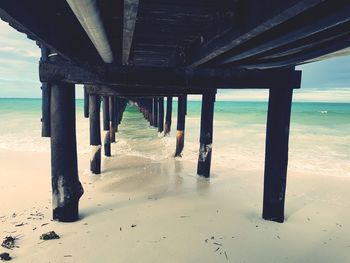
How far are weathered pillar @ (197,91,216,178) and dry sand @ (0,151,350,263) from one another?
349 millimetres

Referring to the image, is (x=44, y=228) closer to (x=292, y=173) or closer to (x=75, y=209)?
(x=75, y=209)

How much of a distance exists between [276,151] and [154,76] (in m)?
2.08

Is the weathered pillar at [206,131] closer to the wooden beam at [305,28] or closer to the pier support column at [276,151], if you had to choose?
the pier support column at [276,151]

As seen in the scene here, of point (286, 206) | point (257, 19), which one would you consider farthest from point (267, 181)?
point (257, 19)

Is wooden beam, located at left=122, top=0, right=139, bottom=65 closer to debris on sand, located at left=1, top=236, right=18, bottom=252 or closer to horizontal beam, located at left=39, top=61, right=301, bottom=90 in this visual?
horizontal beam, located at left=39, top=61, right=301, bottom=90

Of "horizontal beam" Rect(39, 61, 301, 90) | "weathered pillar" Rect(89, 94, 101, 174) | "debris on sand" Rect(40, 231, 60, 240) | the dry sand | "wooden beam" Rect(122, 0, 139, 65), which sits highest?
"wooden beam" Rect(122, 0, 139, 65)

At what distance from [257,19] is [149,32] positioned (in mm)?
1738

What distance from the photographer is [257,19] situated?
192cm

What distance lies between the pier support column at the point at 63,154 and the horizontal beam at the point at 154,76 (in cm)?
21

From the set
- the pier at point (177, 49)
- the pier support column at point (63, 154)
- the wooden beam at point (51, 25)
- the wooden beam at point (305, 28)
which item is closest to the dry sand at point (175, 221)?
the pier support column at point (63, 154)

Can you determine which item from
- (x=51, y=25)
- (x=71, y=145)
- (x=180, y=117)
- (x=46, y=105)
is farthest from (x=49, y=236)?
(x=180, y=117)

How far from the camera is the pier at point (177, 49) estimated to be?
1.93 m

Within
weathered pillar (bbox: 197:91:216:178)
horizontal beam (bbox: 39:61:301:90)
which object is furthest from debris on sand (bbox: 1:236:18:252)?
weathered pillar (bbox: 197:91:216:178)

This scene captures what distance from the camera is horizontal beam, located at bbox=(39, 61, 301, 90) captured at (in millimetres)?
3854
